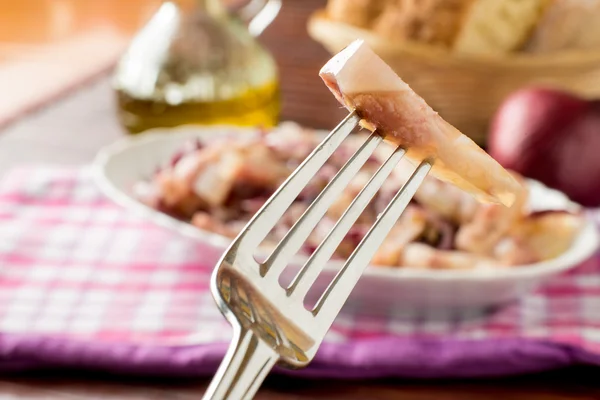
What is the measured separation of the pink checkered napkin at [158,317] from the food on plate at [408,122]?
19 centimetres

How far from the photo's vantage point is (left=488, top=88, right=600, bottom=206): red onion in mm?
761

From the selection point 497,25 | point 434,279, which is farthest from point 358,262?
point 497,25

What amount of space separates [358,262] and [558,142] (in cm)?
52

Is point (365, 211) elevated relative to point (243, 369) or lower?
lower

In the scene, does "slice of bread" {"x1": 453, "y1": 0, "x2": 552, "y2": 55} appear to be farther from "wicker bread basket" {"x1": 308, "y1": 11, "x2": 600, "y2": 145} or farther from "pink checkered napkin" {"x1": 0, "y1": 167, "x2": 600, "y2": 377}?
"pink checkered napkin" {"x1": 0, "y1": 167, "x2": 600, "y2": 377}

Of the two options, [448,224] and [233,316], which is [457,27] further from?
[233,316]

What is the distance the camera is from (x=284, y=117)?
930mm

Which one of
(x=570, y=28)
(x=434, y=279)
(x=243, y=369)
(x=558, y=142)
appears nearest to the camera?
(x=243, y=369)

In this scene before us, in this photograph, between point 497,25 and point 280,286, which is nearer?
point 280,286

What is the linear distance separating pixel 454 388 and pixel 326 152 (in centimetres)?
23

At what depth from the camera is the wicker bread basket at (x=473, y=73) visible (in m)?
0.84

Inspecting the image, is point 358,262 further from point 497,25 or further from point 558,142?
point 497,25

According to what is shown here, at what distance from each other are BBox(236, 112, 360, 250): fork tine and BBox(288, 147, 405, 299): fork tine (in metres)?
Result: 0.02

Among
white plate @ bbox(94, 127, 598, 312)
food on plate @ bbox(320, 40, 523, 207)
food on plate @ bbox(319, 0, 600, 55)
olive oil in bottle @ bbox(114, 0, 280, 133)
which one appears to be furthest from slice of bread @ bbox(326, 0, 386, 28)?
food on plate @ bbox(320, 40, 523, 207)
